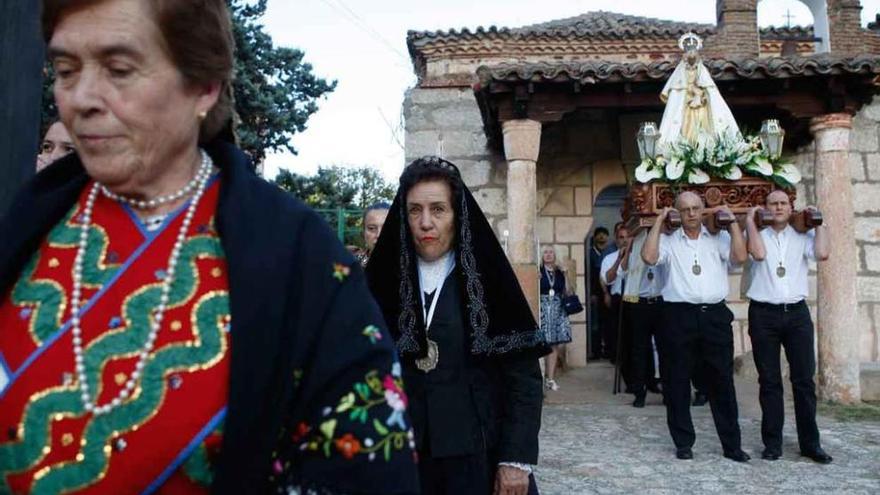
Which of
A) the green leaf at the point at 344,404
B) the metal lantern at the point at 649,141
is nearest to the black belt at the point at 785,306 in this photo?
the metal lantern at the point at 649,141

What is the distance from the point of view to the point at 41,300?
129cm

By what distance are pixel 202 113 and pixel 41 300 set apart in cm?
42

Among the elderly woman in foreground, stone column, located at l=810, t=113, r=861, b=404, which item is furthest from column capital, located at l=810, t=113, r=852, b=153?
the elderly woman in foreground

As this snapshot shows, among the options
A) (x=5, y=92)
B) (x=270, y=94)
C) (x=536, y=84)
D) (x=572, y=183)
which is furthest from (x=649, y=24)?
(x=5, y=92)

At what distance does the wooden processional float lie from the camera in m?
5.71

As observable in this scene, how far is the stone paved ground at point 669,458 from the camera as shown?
567cm

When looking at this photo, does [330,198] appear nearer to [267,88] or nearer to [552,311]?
[267,88]

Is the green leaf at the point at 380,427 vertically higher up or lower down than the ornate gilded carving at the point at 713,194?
lower down

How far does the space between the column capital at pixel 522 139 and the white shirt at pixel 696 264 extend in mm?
3318

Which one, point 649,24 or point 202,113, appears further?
point 649,24

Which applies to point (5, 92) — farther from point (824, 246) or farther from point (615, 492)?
point (824, 246)

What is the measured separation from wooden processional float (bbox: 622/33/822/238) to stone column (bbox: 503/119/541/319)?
3154 millimetres

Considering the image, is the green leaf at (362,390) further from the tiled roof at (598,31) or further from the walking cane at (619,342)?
the tiled roof at (598,31)

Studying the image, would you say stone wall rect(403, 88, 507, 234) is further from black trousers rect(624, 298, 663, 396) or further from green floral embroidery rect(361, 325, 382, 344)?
green floral embroidery rect(361, 325, 382, 344)
